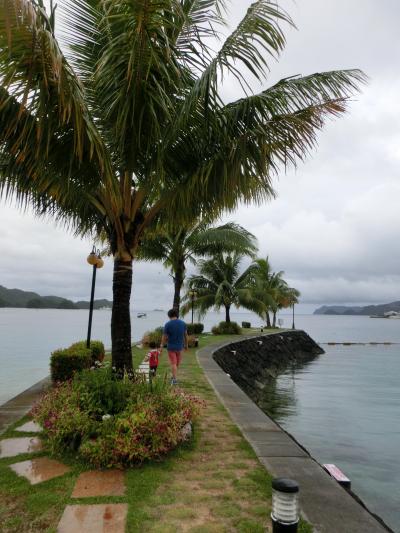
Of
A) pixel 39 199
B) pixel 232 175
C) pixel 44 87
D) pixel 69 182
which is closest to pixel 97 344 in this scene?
pixel 39 199

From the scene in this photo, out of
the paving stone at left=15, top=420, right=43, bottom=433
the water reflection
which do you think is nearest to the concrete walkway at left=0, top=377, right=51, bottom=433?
the paving stone at left=15, top=420, right=43, bottom=433

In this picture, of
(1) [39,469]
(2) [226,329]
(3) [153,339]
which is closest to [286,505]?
(1) [39,469]

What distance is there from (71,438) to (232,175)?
422 centimetres

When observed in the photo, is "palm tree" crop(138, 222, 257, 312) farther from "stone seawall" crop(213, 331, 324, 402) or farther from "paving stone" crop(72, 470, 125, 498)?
"paving stone" crop(72, 470, 125, 498)

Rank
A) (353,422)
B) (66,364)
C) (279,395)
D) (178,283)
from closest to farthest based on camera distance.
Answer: (66,364)
(353,422)
(279,395)
(178,283)

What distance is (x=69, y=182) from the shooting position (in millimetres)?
6355

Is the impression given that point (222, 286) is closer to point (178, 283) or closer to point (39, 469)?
point (178, 283)

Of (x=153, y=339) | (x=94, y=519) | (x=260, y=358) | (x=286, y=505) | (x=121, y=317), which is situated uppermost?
(x=121, y=317)

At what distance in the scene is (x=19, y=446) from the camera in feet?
18.5

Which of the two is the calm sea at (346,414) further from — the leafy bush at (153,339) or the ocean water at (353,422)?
the leafy bush at (153,339)

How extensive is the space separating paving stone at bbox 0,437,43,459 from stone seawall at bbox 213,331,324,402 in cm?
1241

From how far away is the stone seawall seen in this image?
19.4 meters

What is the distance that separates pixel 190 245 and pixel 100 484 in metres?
17.4

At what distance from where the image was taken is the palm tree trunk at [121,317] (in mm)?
6855
